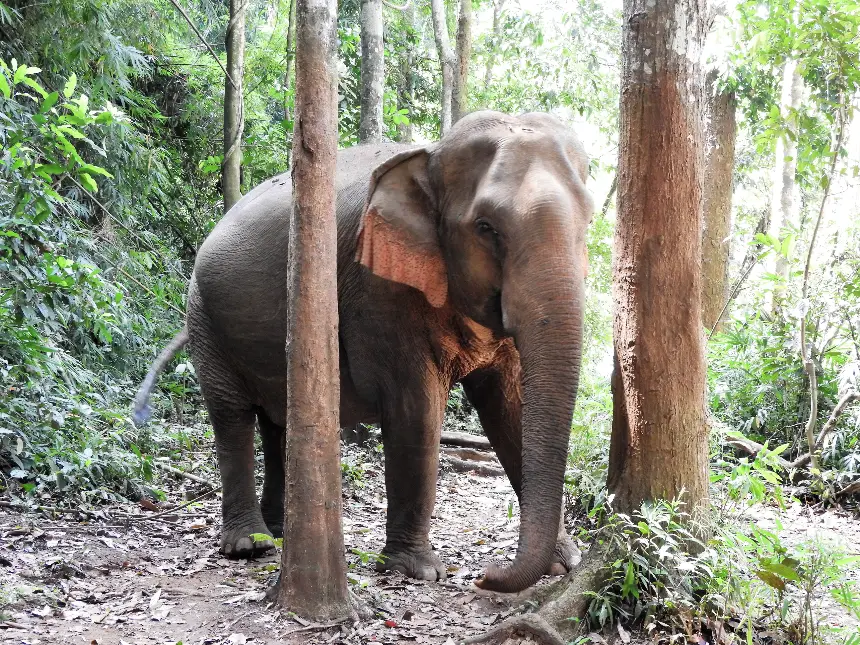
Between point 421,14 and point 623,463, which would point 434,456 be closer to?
point 623,463

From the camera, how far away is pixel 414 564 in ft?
17.5

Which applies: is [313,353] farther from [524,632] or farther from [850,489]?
[850,489]

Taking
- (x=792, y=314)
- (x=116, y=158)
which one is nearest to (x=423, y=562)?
(x=792, y=314)

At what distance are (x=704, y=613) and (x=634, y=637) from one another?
318mm

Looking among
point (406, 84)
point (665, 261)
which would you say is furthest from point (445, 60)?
point (665, 261)

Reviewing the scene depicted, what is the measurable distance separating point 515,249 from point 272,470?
3120 mm

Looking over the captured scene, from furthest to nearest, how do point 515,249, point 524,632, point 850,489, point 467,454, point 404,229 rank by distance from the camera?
point 467,454
point 850,489
point 404,229
point 515,249
point 524,632

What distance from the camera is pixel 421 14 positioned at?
17.5 meters

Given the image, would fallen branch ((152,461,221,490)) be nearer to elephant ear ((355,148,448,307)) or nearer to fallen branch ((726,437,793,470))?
elephant ear ((355,148,448,307))

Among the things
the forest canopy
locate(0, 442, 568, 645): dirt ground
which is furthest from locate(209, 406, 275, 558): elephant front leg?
the forest canopy

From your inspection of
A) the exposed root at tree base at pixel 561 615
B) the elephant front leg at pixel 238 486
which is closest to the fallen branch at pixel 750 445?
the exposed root at tree base at pixel 561 615

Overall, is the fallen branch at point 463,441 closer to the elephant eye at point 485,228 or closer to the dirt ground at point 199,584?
the dirt ground at point 199,584

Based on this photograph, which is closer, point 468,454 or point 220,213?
Answer: point 468,454

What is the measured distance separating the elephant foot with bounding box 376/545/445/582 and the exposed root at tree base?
1.21m
